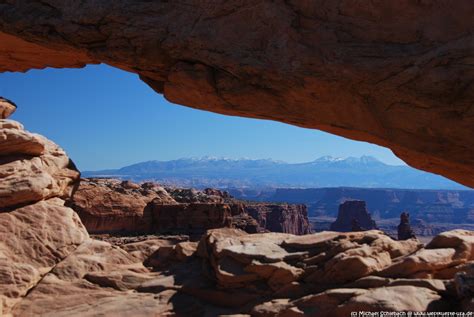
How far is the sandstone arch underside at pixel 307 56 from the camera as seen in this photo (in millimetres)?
9711

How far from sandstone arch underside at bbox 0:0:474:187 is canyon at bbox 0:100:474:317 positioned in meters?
2.94

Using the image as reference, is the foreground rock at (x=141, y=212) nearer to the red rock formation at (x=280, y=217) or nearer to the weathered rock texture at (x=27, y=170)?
the weathered rock texture at (x=27, y=170)

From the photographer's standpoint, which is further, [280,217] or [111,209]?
[280,217]

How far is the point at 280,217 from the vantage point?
10075 cm

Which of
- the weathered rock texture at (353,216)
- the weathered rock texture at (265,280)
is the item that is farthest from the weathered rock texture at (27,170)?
the weathered rock texture at (353,216)

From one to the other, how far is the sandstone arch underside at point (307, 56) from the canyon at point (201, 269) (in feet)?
9.65

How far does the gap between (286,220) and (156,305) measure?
3555 inches

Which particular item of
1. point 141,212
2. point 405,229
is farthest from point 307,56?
point 405,229

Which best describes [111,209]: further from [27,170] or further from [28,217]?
[28,217]

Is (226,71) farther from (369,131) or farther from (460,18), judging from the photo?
(460,18)

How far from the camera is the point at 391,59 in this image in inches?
388

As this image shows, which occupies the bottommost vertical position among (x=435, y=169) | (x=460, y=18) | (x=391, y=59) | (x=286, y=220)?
(x=286, y=220)

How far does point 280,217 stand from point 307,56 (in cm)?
9194

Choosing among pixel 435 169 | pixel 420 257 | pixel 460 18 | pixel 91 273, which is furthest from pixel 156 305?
pixel 460 18
